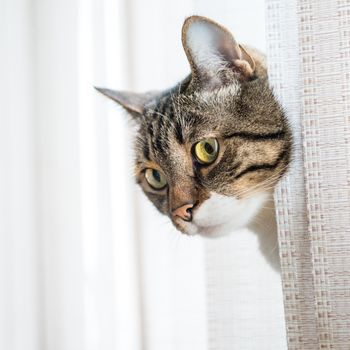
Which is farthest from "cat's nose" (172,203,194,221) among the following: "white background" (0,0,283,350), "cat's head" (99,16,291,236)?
"white background" (0,0,283,350)

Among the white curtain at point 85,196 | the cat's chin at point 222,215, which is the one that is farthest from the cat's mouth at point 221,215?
the white curtain at point 85,196

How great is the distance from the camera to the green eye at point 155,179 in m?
0.76

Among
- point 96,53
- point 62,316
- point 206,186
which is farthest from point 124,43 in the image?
point 62,316

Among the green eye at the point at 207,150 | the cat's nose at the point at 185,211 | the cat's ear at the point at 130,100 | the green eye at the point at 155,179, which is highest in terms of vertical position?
the cat's ear at the point at 130,100

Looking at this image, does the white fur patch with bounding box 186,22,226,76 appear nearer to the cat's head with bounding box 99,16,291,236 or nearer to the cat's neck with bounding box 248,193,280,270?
the cat's head with bounding box 99,16,291,236

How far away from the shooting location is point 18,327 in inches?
36.5

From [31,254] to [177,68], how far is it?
43 centimetres

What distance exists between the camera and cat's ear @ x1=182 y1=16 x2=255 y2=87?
653mm

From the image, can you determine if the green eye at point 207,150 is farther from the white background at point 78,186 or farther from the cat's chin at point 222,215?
the white background at point 78,186

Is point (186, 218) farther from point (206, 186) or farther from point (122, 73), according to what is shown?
point (122, 73)

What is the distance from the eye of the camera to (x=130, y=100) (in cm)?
82

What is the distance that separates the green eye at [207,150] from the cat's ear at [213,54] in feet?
0.26

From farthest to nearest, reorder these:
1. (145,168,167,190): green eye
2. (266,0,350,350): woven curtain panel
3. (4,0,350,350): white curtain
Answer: (4,0,350,350): white curtain
(145,168,167,190): green eye
(266,0,350,350): woven curtain panel

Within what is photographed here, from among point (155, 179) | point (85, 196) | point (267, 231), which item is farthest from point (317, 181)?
point (85, 196)
